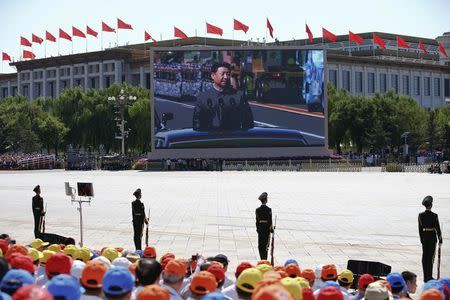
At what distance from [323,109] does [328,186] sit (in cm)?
3415

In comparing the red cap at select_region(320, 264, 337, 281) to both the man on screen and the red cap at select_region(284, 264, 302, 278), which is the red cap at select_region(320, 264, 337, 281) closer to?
the red cap at select_region(284, 264, 302, 278)

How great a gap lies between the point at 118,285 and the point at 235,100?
69391mm

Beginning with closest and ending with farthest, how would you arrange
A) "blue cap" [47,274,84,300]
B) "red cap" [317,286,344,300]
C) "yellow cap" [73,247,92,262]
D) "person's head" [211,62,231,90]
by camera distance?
"blue cap" [47,274,84,300] < "red cap" [317,286,344,300] < "yellow cap" [73,247,92,262] < "person's head" [211,62,231,90]

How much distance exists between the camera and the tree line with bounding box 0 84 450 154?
9150 cm

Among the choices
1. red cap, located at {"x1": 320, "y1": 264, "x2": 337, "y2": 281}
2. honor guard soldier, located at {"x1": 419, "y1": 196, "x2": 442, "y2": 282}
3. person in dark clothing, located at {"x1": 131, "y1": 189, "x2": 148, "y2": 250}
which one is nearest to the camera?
red cap, located at {"x1": 320, "y1": 264, "x2": 337, "y2": 281}

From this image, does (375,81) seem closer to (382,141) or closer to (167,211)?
(382,141)

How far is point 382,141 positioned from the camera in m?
88.6

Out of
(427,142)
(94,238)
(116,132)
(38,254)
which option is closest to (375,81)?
(427,142)

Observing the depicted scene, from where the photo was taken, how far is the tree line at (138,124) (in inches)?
3602

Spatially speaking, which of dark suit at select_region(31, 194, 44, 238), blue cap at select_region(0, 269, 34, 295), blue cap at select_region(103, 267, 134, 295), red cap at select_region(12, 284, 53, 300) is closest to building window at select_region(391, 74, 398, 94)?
dark suit at select_region(31, 194, 44, 238)

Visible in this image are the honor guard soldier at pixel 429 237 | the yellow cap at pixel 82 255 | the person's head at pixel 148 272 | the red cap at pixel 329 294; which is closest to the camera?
the red cap at pixel 329 294

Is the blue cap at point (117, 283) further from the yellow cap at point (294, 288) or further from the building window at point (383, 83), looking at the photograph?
the building window at point (383, 83)

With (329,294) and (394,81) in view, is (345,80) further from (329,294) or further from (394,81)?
(329,294)

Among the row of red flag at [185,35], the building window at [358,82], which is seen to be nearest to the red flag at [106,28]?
the row of red flag at [185,35]
